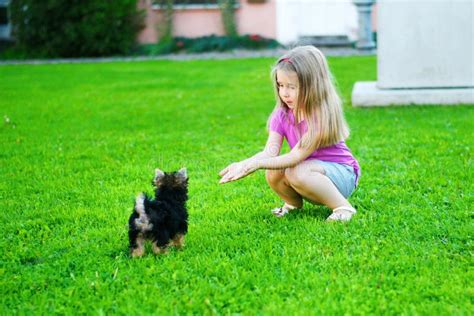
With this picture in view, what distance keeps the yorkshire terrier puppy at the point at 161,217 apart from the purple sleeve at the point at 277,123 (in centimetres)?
101

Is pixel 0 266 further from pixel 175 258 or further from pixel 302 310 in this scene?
pixel 302 310

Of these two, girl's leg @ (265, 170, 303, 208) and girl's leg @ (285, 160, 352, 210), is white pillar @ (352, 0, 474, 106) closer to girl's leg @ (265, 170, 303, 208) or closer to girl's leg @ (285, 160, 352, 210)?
girl's leg @ (265, 170, 303, 208)

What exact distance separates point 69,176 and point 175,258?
2.56 meters

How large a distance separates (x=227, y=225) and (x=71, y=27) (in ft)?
56.9

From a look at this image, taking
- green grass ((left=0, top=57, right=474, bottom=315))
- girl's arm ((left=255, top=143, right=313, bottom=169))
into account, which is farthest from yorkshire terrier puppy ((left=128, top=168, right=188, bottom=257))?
girl's arm ((left=255, top=143, right=313, bottom=169))

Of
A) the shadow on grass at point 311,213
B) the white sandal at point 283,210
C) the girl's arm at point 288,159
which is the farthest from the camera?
the white sandal at point 283,210

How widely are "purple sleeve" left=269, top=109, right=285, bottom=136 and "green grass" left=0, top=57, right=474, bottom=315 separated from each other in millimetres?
619

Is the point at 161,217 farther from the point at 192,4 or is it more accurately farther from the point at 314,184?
the point at 192,4

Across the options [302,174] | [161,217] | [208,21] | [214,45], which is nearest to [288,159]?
[302,174]

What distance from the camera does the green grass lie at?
3.60 meters

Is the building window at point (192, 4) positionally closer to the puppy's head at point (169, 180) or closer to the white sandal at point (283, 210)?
the white sandal at point (283, 210)

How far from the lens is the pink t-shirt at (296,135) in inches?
192

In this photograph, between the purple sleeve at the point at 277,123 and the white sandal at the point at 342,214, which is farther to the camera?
the purple sleeve at the point at 277,123

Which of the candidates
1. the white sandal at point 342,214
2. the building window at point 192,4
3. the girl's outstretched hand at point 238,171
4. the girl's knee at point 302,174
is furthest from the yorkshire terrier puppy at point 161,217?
the building window at point 192,4
